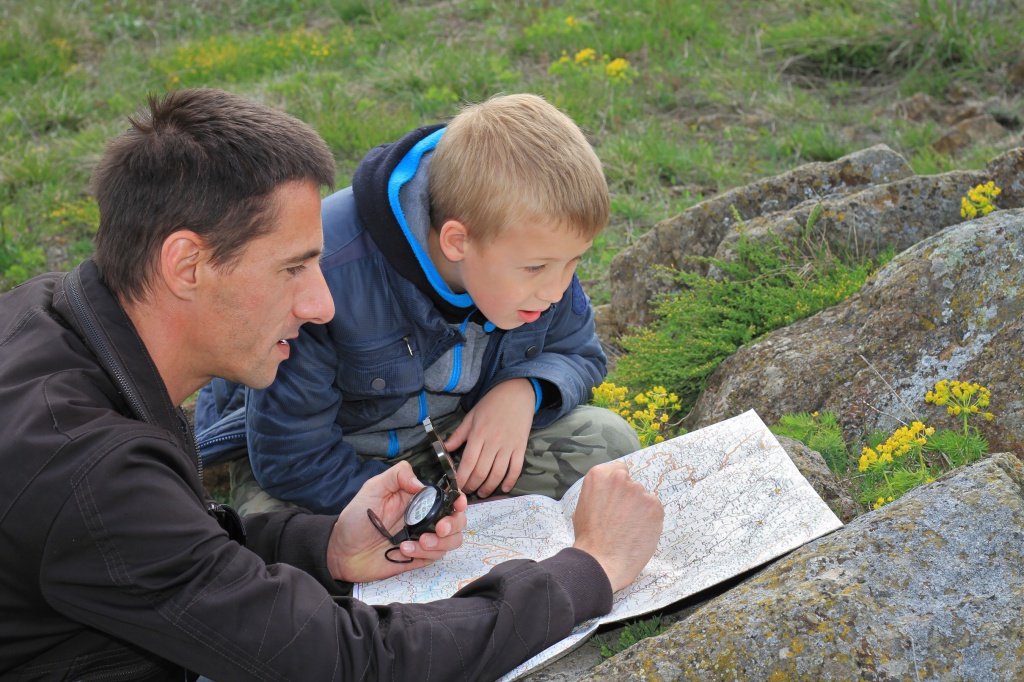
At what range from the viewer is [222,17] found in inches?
368

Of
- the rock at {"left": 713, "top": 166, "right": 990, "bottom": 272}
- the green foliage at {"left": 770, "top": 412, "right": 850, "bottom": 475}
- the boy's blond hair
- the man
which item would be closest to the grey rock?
the rock at {"left": 713, "top": 166, "right": 990, "bottom": 272}

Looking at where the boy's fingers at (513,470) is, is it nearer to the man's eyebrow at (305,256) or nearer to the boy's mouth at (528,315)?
the boy's mouth at (528,315)

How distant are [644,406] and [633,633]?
65.1 inches

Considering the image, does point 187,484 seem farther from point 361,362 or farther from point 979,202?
point 979,202

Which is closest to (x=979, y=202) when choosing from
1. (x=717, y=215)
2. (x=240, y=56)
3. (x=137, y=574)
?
(x=717, y=215)

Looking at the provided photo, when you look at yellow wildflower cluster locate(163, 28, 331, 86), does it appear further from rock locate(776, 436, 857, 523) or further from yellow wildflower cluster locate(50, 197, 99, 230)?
rock locate(776, 436, 857, 523)

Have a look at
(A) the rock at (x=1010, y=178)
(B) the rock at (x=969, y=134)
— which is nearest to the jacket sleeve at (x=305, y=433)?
(A) the rock at (x=1010, y=178)

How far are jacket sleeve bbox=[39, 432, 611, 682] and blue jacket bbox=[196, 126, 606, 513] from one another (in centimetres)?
89

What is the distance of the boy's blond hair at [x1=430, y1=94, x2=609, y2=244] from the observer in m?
2.83

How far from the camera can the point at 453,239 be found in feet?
9.66

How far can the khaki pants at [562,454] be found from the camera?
10.9 feet

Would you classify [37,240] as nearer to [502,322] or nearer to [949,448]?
[502,322]

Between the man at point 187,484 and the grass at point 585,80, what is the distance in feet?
9.63

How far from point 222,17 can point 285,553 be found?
791 centimetres
